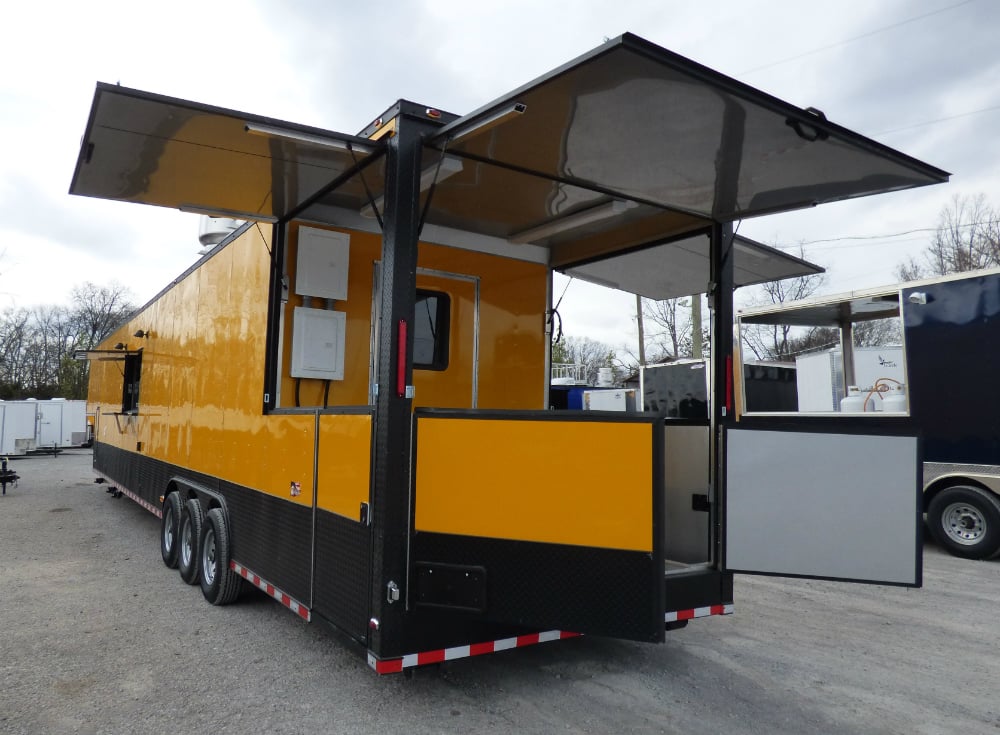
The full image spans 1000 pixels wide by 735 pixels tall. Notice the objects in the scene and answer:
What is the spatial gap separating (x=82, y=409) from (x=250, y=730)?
25.7 m

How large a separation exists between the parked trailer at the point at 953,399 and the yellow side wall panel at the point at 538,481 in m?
5.92

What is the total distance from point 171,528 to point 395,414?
4.08m

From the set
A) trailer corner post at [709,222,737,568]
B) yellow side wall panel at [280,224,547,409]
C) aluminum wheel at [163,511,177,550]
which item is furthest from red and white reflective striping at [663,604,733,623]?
aluminum wheel at [163,511,177,550]

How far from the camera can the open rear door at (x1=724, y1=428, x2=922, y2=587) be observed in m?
3.36

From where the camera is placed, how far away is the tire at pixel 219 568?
4.99m

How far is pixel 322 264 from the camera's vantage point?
4.52m

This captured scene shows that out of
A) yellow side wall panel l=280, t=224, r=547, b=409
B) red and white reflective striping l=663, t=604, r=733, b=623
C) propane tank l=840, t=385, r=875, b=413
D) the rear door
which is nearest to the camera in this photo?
the rear door

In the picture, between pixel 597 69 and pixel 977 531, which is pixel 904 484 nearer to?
pixel 597 69

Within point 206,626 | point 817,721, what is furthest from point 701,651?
point 206,626

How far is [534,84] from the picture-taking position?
2.70 meters

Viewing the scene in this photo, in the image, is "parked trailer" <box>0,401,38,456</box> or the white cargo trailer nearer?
the white cargo trailer

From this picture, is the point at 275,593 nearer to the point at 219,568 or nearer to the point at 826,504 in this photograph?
the point at 219,568

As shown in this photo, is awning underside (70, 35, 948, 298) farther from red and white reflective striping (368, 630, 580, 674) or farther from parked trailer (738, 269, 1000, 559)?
parked trailer (738, 269, 1000, 559)

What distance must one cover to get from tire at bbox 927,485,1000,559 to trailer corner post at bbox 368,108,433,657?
6.79 m
